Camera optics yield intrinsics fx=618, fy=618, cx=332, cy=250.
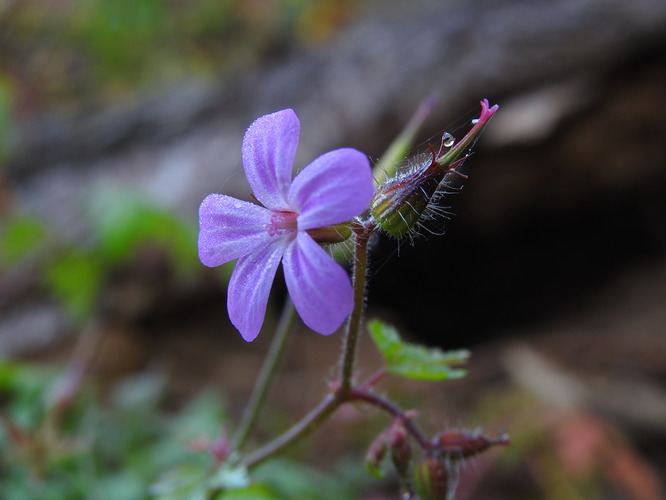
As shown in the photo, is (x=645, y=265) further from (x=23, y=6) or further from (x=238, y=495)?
(x=23, y=6)

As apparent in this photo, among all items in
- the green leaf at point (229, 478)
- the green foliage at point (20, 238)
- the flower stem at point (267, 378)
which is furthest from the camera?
the green foliage at point (20, 238)

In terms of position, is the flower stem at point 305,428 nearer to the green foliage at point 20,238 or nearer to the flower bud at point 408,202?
the flower bud at point 408,202

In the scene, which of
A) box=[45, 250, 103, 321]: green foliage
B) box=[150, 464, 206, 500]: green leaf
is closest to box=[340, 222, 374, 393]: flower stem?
box=[150, 464, 206, 500]: green leaf

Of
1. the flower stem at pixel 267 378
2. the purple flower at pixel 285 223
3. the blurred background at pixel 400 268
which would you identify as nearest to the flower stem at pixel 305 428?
the flower stem at pixel 267 378

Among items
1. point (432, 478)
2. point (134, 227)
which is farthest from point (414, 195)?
point (134, 227)

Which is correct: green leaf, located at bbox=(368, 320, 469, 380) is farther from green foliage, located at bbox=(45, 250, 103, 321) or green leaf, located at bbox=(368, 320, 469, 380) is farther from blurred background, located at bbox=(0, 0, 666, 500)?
green foliage, located at bbox=(45, 250, 103, 321)

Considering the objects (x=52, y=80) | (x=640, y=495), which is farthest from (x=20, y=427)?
(x=52, y=80)
